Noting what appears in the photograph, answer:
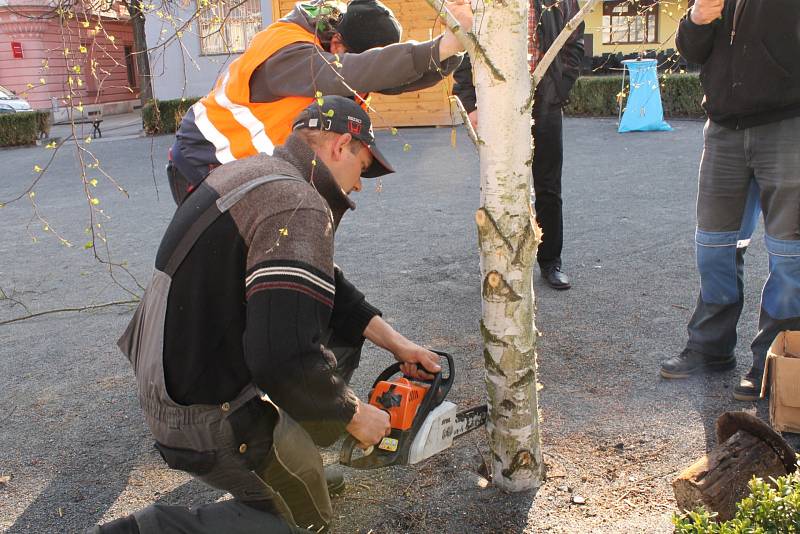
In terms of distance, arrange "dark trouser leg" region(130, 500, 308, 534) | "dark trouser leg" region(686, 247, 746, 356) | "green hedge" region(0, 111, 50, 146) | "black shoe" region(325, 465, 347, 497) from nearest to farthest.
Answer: "dark trouser leg" region(130, 500, 308, 534), "black shoe" region(325, 465, 347, 497), "dark trouser leg" region(686, 247, 746, 356), "green hedge" region(0, 111, 50, 146)

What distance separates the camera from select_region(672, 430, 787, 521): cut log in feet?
8.34

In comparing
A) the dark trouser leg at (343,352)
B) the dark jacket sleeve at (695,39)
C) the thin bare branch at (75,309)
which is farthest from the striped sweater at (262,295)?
the thin bare branch at (75,309)

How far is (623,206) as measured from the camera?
812cm

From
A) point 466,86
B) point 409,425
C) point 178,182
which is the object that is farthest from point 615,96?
point 409,425

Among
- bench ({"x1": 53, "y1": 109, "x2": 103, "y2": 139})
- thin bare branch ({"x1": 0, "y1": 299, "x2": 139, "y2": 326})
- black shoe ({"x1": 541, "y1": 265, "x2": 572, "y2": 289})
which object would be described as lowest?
thin bare branch ({"x1": 0, "y1": 299, "x2": 139, "y2": 326})

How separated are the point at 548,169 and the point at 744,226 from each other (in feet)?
5.90

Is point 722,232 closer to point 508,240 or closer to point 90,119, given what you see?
point 508,240

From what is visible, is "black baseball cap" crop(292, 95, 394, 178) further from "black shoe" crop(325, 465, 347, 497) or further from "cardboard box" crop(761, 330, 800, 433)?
"cardboard box" crop(761, 330, 800, 433)

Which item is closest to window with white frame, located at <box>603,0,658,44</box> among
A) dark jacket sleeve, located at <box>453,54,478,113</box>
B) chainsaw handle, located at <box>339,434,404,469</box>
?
dark jacket sleeve, located at <box>453,54,478,113</box>

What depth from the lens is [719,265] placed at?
3.84 m

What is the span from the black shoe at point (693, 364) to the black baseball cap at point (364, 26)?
7.28 feet

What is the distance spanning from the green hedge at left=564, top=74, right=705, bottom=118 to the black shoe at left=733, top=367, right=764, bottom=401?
13.7m

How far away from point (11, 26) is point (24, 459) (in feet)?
96.4

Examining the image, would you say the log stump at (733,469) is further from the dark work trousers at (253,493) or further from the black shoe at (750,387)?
the dark work trousers at (253,493)
